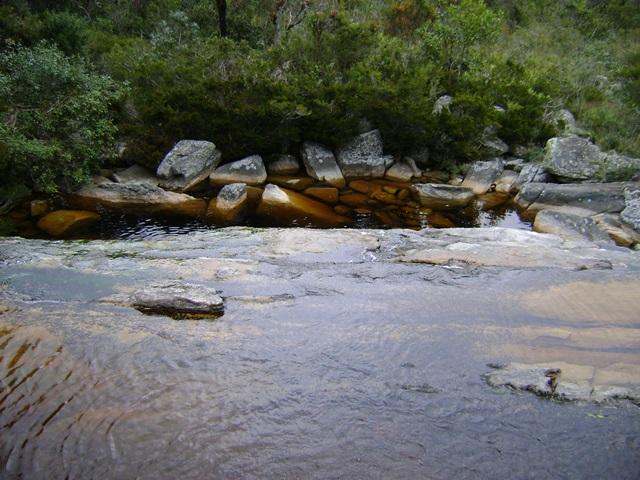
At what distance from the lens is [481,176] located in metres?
10.1

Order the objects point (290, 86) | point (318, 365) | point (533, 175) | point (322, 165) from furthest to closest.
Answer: point (290, 86)
point (322, 165)
point (533, 175)
point (318, 365)

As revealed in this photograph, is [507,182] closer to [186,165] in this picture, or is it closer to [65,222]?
[186,165]

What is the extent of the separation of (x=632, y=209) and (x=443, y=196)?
10.2 feet

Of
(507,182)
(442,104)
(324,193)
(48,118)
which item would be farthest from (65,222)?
(442,104)

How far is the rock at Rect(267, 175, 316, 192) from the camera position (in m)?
9.73

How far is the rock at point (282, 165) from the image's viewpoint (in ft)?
34.2

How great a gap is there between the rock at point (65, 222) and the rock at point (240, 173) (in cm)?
260

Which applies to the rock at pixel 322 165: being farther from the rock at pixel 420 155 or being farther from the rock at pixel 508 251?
the rock at pixel 508 251

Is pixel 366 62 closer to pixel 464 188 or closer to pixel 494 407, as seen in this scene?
pixel 464 188

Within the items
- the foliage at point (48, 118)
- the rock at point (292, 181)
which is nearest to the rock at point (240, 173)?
the rock at point (292, 181)

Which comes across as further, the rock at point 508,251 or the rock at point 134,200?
the rock at point 134,200

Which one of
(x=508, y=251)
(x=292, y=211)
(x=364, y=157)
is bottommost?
(x=292, y=211)

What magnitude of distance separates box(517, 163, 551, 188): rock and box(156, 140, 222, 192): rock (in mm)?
6540

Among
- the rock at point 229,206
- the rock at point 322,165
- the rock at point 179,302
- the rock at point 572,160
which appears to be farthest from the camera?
the rock at point 322,165
